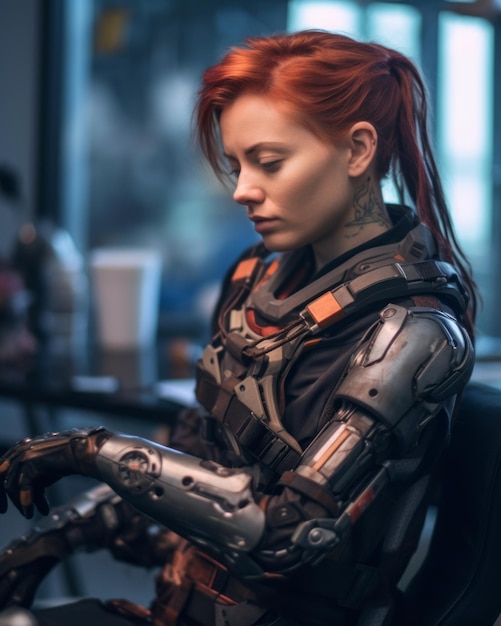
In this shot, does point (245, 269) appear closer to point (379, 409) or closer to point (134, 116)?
point (379, 409)

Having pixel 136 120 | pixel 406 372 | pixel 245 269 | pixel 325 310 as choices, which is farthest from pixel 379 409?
pixel 136 120

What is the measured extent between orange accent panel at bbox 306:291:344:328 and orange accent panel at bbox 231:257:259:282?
0.72 ft

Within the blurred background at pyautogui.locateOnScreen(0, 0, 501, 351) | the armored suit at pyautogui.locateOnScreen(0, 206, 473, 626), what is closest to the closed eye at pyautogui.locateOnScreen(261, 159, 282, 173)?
the armored suit at pyautogui.locateOnScreen(0, 206, 473, 626)

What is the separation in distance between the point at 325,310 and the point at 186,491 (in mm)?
236

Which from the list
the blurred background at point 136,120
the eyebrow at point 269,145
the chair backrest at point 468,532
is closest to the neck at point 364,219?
the eyebrow at point 269,145

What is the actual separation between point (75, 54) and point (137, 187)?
0.46 meters

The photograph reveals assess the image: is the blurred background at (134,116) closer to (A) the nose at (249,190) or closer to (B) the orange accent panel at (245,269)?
(B) the orange accent panel at (245,269)

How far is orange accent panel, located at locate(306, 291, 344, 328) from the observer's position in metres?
0.96

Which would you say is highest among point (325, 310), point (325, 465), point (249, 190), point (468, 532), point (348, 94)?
point (348, 94)

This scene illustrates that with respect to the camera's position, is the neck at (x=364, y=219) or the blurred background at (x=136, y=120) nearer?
the neck at (x=364, y=219)

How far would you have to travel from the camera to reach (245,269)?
1.19 m

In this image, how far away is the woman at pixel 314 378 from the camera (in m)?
0.86

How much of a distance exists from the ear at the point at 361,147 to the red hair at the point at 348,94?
1 cm

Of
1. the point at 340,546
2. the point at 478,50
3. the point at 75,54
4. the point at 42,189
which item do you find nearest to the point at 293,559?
the point at 340,546
